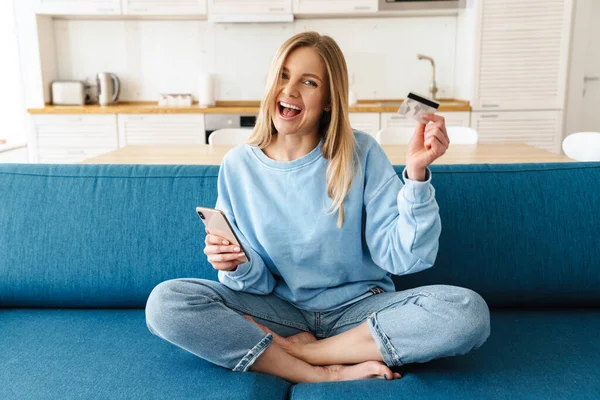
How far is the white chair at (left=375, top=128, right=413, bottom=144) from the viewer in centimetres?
293

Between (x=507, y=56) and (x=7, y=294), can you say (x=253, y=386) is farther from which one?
(x=507, y=56)

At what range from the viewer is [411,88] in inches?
180

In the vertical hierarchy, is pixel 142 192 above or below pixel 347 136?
below

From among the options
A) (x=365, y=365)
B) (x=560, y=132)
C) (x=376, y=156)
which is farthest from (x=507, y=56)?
(x=365, y=365)

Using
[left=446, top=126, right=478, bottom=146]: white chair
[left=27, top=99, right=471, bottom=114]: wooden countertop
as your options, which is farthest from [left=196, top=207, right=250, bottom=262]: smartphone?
[left=27, top=99, right=471, bottom=114]: wooden countertop

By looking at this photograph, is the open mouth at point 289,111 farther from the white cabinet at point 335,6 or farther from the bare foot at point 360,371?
the white cabinet at point 335,6

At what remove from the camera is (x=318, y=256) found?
134cm

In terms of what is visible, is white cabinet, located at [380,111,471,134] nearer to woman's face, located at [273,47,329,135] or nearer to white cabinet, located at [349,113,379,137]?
white cabinet, located at [349,113,379,137]

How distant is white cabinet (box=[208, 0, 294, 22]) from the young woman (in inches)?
117

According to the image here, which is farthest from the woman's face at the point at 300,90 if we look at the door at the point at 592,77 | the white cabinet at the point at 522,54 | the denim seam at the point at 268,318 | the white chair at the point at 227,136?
the door at the point at 592,77

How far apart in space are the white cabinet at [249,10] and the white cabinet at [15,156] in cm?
177

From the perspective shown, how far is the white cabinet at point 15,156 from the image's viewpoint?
159 inches

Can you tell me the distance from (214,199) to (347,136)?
0.41 m

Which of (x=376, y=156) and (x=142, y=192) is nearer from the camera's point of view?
(x=376, y=156)
